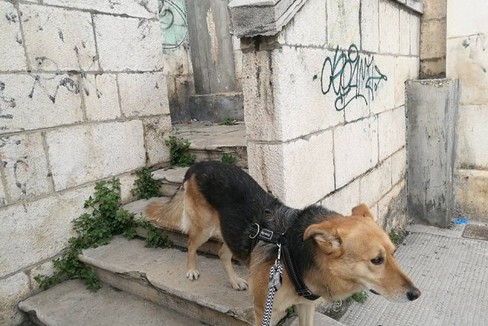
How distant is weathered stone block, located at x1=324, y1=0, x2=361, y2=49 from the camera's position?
3619 millimetres

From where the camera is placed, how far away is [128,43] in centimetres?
444

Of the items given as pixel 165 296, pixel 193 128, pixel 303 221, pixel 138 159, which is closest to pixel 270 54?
pixel 303 221

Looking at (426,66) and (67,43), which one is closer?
(67,43)

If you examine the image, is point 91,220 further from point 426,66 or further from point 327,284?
point 426,66

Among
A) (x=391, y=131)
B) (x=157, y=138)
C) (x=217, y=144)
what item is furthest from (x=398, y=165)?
(x=157, y=138)

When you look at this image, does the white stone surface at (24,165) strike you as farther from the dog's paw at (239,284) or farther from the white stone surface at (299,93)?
the white stone surface at (299,93)

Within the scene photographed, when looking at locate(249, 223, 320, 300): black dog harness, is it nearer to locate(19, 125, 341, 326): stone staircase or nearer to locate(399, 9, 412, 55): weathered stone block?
locate(19, 125, 341, 326): stone staircase

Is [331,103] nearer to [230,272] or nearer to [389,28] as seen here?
[230,272]

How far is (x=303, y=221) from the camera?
235cm

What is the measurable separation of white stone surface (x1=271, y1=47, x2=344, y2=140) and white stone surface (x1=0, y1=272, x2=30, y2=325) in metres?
2.70

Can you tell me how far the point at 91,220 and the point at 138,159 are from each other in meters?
Answer: 0.93

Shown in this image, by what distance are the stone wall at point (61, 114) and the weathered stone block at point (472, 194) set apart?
4972mm

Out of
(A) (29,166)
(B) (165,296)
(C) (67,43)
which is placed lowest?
(B) (165,296)

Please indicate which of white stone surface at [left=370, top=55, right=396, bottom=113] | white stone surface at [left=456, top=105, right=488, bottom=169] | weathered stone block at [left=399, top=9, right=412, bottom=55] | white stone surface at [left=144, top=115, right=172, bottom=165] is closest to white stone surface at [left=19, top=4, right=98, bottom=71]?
white stone surface at [left=144, top=115, right=172, bottom=165]
